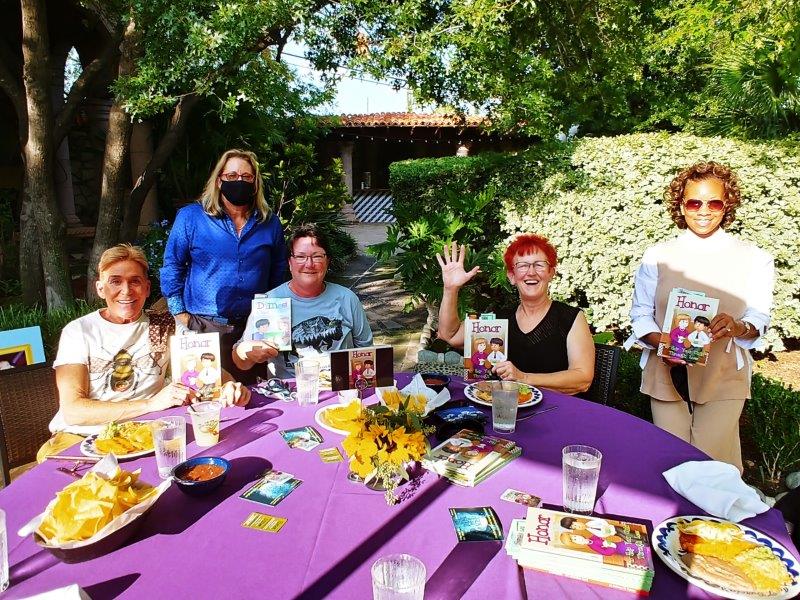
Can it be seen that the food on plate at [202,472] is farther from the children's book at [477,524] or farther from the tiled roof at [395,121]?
the tiled roof at [395,121]

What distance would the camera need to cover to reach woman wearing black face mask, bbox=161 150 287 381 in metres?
3.34

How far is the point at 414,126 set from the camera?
18.1 metres

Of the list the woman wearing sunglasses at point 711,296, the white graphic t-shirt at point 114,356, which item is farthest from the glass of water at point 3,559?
the woman wearing sunglasses at point 711,296

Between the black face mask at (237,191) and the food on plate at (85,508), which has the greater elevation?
the black face mask at (237,191)

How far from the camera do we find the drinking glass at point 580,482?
5.24 feet

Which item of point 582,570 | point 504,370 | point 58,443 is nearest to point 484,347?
point 504,370

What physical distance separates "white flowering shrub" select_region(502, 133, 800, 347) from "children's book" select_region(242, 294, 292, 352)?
13.6 feet

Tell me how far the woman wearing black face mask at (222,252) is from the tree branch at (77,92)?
3788 mm

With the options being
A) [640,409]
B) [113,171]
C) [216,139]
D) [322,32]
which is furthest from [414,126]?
[640,409]

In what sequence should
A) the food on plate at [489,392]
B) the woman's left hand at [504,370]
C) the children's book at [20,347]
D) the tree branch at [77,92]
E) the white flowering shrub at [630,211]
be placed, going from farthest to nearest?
the tree branch at [77,92]
the white flowering shrub at [630,211]
the children's book at [20,347]
the woman's left hand at [504,370]
the food on plate at [489,392]

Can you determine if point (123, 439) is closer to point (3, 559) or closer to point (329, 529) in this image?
point (3, 559)

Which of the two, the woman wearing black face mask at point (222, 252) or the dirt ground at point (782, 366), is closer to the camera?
the woman wearing black face mask at point (222, 252)

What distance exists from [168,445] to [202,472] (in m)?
0.19

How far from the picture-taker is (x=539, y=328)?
2852 millimetres
